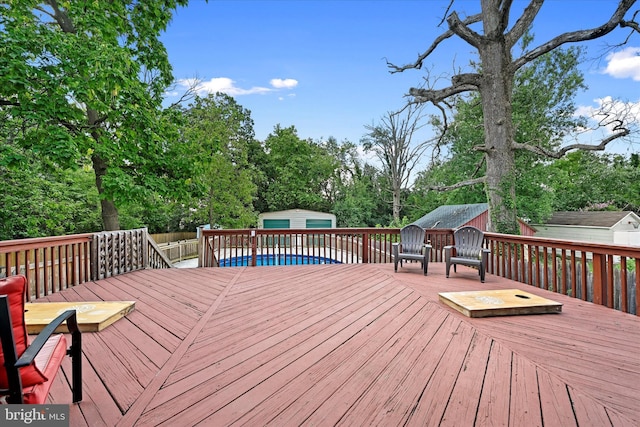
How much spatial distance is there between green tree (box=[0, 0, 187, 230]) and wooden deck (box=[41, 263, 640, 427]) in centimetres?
347

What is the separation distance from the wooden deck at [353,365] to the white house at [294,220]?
14967 mm

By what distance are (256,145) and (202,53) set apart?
407 inches

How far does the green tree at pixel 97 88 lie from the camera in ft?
17.4

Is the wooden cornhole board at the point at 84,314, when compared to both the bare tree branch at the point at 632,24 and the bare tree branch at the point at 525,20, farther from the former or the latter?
the bare tree branch at the point at 632,24

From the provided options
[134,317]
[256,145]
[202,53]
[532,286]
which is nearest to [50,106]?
[134,317]

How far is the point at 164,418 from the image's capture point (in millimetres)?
1562

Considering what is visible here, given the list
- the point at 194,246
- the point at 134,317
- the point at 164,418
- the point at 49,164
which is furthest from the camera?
the point at 194,246

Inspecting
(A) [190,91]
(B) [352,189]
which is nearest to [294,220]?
(B) [352,189]

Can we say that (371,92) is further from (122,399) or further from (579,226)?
(122,399)

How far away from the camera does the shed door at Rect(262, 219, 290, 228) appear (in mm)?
18791

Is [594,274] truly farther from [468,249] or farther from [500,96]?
[500,96]

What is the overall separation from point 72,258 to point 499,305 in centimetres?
571

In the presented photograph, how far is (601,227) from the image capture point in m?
14.1

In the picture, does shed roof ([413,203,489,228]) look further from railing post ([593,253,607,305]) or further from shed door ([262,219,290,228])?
shed door ([262,219,290,228])
